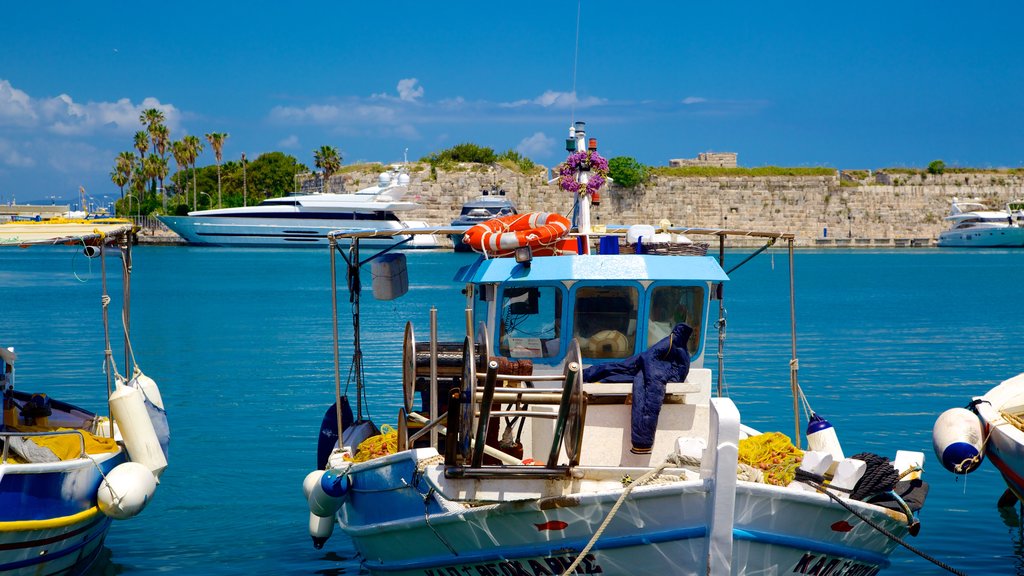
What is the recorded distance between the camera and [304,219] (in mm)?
74312

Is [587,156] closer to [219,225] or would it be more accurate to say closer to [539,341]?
[539,341]

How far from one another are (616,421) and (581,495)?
1.36 meters

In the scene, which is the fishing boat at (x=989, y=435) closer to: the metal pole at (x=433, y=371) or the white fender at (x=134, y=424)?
the metal pole at (x=433, y=371)

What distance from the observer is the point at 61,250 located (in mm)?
85250

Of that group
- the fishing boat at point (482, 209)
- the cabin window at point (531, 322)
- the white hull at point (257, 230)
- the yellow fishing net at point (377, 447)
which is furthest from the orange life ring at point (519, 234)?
the white hull at point (257, 230)

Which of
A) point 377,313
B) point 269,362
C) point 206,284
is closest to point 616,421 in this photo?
point 269,362

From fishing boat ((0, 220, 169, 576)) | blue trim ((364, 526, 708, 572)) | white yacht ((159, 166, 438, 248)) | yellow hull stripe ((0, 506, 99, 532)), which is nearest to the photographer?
blue trim ((364, 526, 708, 572))

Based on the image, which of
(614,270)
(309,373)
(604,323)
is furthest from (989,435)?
(309,373)

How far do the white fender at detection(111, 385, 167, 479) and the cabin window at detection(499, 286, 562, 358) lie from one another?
266 cm

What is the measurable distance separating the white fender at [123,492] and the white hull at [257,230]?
212 feet

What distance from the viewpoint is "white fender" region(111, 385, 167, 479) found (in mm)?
8742

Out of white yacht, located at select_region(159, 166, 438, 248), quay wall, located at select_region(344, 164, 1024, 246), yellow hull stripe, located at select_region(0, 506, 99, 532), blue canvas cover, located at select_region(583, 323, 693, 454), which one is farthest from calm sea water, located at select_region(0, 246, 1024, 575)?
quay wall, located at select_region(344, 164, 1024, 246)

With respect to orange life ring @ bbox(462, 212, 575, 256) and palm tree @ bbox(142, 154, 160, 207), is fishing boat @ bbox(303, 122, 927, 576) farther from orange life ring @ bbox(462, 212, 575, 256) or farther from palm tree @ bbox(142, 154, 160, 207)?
palm tree @ bbox(142, 154, 160, 207)

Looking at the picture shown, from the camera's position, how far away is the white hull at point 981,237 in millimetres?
78562
